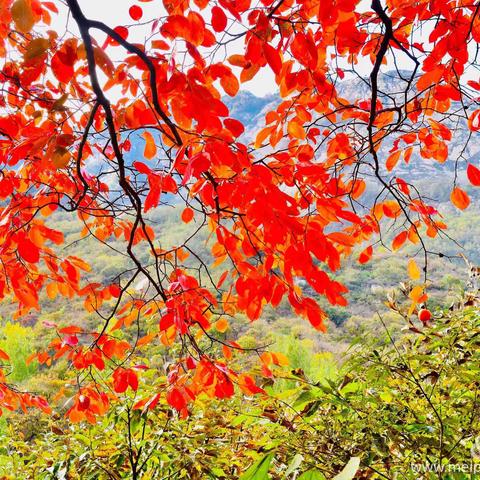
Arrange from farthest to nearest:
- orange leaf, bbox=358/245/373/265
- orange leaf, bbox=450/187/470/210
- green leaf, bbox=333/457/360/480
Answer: orange leaf, bbox=358/245/373/265 → orange leaf, bbox=450/187/470/210 → green leaf, bbox=333/457/360/480

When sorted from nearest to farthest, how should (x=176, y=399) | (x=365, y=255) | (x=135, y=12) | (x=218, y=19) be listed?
1. (x=218, y=19)
2. (x=176, y=399)
3. (x=135, y=12)
4. (x=365, y=255)

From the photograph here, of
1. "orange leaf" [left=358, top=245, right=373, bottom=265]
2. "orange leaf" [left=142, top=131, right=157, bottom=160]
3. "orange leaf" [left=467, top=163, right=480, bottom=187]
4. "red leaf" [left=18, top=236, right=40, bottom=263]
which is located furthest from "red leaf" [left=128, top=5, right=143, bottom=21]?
"orange leaf" [left=358, top=245, right=373, bottom=265]

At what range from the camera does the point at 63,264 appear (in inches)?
68.6

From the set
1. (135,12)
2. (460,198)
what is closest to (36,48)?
(135,12)

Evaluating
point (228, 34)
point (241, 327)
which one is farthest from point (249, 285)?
point (241, 327)

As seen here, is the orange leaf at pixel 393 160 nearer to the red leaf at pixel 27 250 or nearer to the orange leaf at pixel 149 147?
the orange leaf at pixel 149 147

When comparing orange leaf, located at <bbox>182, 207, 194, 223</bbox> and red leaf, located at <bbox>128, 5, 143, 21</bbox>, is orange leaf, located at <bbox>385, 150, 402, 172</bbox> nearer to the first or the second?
orange leaf, located at <bbox>182, 207, 194, 223</bbox>

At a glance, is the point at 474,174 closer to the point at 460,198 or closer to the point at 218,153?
the point at 460,198

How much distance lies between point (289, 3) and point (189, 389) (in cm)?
129

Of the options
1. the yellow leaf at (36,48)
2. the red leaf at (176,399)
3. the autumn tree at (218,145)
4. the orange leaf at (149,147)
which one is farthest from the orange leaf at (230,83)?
the red leaf at (176,399)

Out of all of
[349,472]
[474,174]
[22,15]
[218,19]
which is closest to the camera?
[349,472]

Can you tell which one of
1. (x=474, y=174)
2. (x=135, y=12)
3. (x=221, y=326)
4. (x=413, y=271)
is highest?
(x=135, y=12)

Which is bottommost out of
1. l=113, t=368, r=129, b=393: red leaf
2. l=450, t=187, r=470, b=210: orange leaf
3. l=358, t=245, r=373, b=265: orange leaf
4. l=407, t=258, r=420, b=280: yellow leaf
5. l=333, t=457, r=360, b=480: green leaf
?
l=333, t=457, r=360, b=480: green leaf

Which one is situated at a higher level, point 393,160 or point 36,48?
point 393,160
